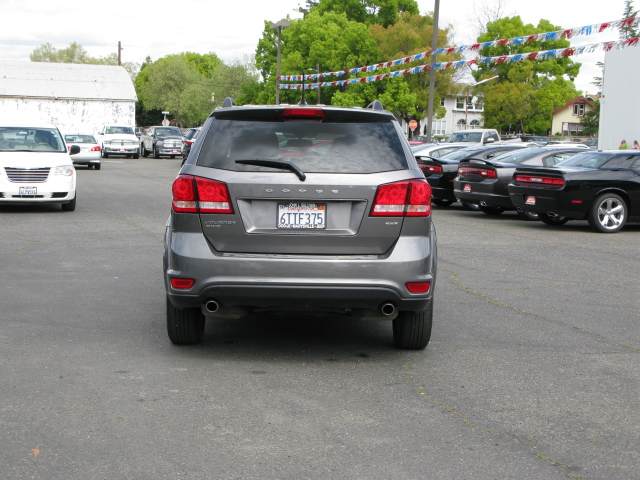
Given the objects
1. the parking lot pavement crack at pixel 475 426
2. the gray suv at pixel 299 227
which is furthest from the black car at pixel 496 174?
the parking lot pavement crack at pixel 475 426

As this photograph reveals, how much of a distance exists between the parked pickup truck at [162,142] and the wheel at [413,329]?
143 feet

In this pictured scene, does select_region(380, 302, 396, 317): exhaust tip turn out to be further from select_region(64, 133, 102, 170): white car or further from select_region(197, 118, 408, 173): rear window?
select_region(64, 133, 102, 170): white car

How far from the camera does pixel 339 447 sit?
13.8 feet

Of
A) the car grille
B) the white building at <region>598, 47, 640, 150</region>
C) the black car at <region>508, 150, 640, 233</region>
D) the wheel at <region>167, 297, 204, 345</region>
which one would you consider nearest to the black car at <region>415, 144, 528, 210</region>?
the black car at <region>508, 150, 640, 233</region>

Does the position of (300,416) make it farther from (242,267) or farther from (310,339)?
(310,339)

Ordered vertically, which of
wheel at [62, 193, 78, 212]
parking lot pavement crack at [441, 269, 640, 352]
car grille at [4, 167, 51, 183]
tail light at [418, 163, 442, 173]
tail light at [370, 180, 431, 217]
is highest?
tail light at [370, 180, 431, 217]

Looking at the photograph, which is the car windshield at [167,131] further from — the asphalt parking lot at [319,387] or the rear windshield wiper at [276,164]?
the rear windshield wiper at [276,164]

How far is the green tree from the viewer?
7462 cm

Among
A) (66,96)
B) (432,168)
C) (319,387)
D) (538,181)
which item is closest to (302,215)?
(319,387)

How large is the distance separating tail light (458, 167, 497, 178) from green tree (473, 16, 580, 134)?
5706 centimetres

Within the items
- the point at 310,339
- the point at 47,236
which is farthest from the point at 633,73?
the point at 310,339

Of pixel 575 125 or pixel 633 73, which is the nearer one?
pixel 633 73

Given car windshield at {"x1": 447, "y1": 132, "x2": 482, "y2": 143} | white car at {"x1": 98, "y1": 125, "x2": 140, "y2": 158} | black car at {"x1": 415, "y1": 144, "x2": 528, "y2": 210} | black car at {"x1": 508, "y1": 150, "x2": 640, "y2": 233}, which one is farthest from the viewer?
white car at {"x1": 98, "y1": 125, "x2": 140, "y2": 158}

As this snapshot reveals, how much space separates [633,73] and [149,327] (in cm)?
2482
